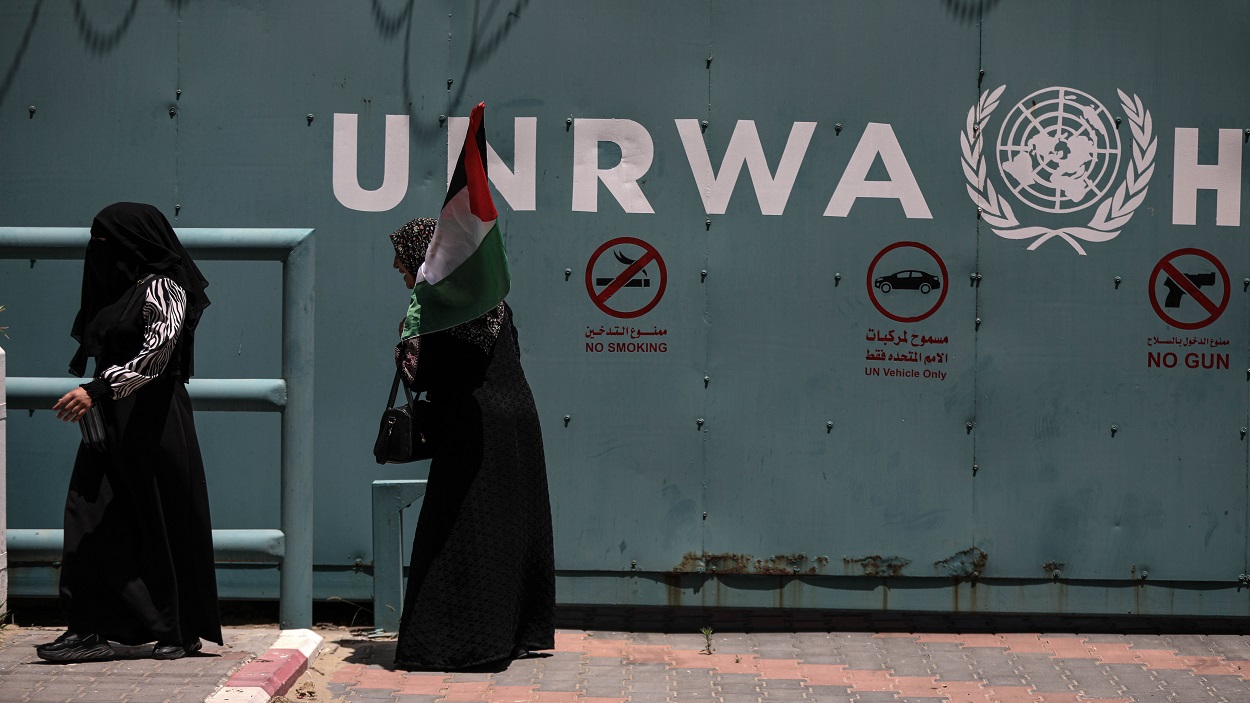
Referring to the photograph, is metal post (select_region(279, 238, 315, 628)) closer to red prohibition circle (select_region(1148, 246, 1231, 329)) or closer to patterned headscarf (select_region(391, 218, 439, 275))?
patterned headscarf (select_region(391, 218, 439, 275))

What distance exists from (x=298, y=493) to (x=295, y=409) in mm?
302

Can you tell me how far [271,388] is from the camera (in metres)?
4.72

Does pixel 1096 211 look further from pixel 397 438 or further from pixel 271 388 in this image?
pixel 271 388

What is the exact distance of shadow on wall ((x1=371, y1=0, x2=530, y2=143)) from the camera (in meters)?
5.47

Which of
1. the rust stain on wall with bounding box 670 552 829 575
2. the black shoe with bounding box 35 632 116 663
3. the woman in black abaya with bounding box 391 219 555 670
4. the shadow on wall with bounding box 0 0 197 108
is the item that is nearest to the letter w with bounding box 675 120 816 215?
the woman in black abaya with bounding box 391 219 555 670

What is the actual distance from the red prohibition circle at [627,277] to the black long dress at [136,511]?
1.73m

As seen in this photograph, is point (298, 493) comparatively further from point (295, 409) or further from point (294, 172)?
point (294, 172)

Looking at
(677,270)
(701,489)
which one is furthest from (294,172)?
(701,489)

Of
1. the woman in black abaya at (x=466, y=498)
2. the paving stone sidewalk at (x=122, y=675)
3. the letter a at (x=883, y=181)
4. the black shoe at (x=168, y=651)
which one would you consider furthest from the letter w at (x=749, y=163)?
the black shoe at (x=168, y=651)

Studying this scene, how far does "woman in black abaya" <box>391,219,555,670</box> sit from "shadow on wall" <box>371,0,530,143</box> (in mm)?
900

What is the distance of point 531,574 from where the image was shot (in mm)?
4910

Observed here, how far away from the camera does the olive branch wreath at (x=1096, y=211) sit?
5.45 metres

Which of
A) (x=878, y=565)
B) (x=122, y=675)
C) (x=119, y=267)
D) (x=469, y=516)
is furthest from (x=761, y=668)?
(x=119, y=267)

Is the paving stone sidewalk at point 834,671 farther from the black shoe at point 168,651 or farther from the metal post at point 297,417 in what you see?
the black shoe at point 168,651
